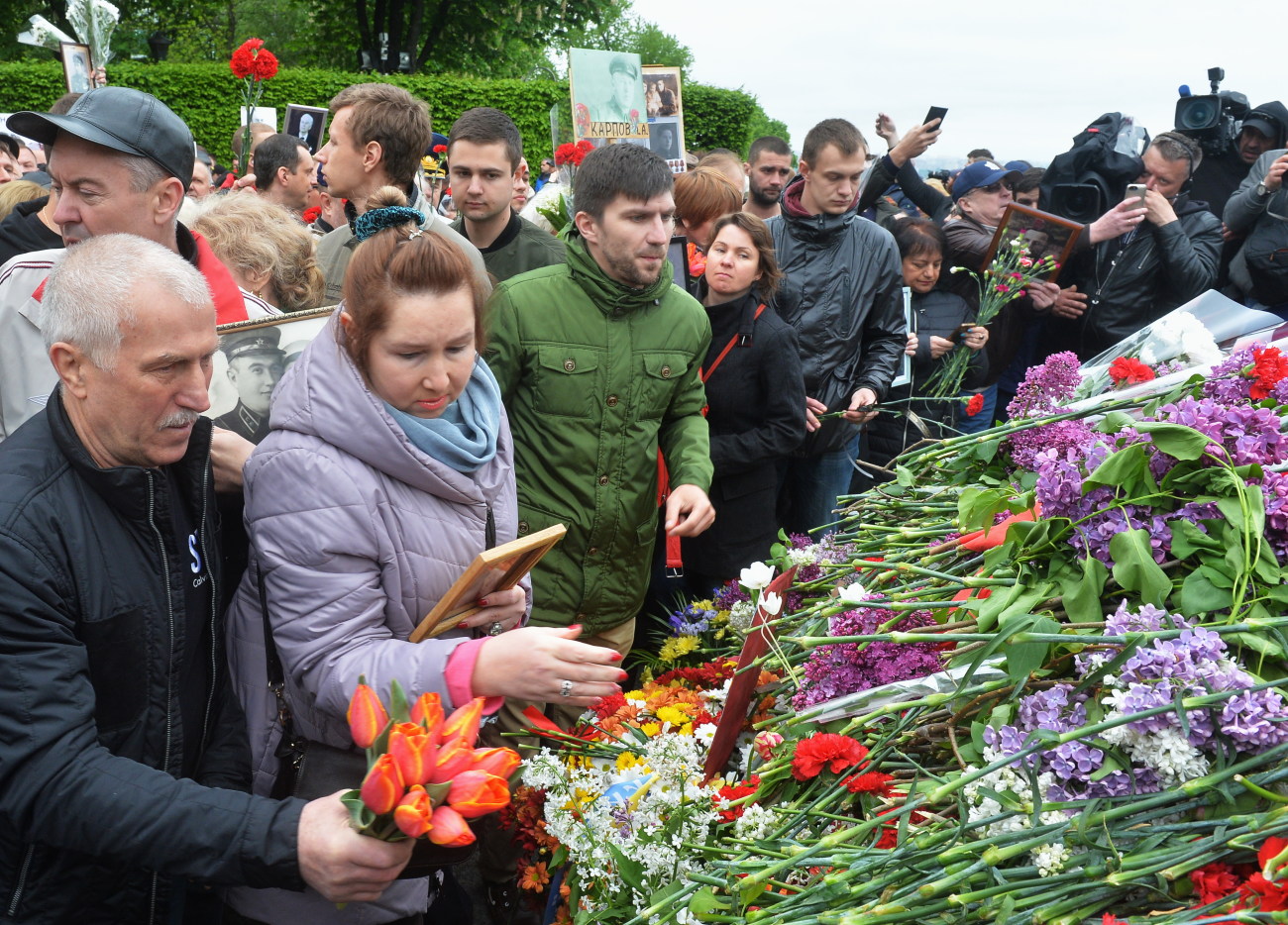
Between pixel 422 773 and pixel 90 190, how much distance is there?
1687mm

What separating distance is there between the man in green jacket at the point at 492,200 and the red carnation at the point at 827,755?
108 inches

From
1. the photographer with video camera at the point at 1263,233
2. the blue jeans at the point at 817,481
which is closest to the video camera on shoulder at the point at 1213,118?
the photographer with video camera at the point at 1263,233

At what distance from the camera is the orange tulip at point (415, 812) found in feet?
3.88

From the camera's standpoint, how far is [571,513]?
305 centimetres

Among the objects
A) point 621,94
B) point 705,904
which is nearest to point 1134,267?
point 621,94

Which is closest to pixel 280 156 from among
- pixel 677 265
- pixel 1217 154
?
pixel 677 265

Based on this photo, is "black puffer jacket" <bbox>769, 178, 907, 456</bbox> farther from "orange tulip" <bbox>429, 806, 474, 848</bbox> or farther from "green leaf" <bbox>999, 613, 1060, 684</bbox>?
"orange tulip" <bbox>429, 806, 474, 848</bbox>

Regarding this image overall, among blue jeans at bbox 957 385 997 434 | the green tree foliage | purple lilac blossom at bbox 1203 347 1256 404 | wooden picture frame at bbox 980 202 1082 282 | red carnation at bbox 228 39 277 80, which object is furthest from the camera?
the green tree foliage

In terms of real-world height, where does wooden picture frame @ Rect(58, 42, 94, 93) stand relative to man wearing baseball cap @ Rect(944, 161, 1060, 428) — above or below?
above

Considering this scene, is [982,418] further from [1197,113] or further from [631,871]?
[631,871]

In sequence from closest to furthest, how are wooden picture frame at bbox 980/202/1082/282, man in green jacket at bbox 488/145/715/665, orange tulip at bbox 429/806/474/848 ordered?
orange tulip at bbox 429/806/474/848 → man in green jacket at bbox 488/145/715/665 → wooden picture frame at bbox 980/202/1082/282

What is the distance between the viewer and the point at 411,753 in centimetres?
120

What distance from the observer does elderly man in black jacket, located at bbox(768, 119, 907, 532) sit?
14.4 ft


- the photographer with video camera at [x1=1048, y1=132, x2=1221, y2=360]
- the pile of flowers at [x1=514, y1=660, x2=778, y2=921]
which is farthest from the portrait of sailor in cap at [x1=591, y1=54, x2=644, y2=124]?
the pile of flowers at [x1=514, y1=660, x2=778, y2=921]
